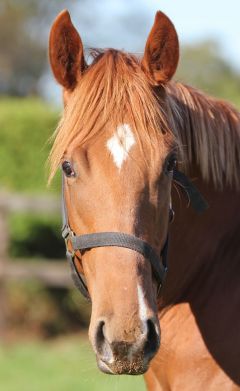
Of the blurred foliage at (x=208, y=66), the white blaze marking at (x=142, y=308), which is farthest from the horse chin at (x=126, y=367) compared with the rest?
the blurred foliage at (x=208, y=66)

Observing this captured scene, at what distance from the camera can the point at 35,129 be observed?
1045 cm

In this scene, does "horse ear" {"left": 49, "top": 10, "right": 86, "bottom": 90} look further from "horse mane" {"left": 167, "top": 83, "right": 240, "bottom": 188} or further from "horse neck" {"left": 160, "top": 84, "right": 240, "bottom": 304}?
"horse neck" {"left": 160, "top": 84, "right": 240, "bottom": 304}

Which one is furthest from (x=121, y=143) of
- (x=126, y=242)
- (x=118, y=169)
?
(x=126, y=242)

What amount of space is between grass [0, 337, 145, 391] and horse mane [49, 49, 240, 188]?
2939 millimetres

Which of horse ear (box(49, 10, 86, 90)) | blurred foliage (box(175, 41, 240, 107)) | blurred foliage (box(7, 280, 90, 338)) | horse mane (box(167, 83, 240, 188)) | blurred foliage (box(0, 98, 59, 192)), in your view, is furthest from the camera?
blurred foliage (box(175, 41, 240, 107))

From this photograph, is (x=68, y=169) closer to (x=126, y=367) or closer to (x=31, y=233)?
(x=126, y=367)

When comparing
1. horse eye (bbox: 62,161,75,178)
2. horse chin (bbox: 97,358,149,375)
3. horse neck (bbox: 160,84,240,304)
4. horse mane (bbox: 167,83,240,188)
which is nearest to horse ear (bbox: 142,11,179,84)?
horse mane (bbox: 167,83,240,188)

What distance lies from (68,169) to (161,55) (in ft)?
2.12

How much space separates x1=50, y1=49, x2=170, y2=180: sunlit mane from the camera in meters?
2.96

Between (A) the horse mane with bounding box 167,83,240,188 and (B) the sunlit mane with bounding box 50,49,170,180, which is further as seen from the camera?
(A) the horse mane with bounding box 167,83,240,188

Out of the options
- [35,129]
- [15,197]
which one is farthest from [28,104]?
[15,197]

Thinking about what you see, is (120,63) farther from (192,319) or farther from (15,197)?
(15,197)

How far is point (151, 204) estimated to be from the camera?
2.86 metres

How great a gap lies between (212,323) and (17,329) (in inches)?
283
